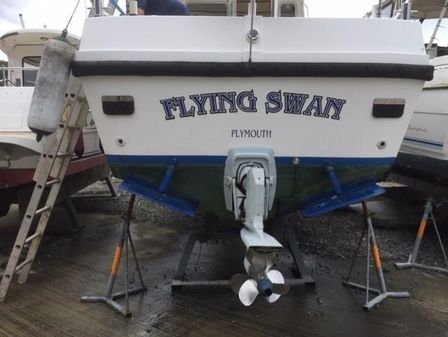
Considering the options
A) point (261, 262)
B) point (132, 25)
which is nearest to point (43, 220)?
point (132, 25)

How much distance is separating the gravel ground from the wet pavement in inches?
2.1

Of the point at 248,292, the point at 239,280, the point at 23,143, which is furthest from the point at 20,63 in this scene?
the point at 248,292

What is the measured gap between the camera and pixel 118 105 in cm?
280

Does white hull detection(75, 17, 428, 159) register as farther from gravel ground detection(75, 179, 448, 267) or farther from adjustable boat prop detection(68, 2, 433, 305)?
gravel ground detection(75, 179, 448, 267)

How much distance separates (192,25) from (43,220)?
2.09m

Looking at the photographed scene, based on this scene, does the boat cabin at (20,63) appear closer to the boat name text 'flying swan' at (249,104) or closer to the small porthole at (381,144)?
the boat name text 'flying swan' at (249,104)

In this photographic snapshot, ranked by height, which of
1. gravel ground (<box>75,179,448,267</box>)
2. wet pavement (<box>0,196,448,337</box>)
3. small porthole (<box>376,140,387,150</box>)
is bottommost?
gravel ground (<box>75,179,448,267</box>)

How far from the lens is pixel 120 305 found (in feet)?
10.7

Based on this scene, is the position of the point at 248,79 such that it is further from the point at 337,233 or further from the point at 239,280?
the point at 337,233

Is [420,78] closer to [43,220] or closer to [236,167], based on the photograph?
[236,167]

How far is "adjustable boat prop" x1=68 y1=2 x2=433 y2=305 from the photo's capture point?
2695 millimetres

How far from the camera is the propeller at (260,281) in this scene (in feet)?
7.81

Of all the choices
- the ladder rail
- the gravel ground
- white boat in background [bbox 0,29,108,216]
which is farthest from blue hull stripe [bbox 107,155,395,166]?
white boat in background [bbox 0,29,108,216]

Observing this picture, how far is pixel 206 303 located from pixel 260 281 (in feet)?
3.63
